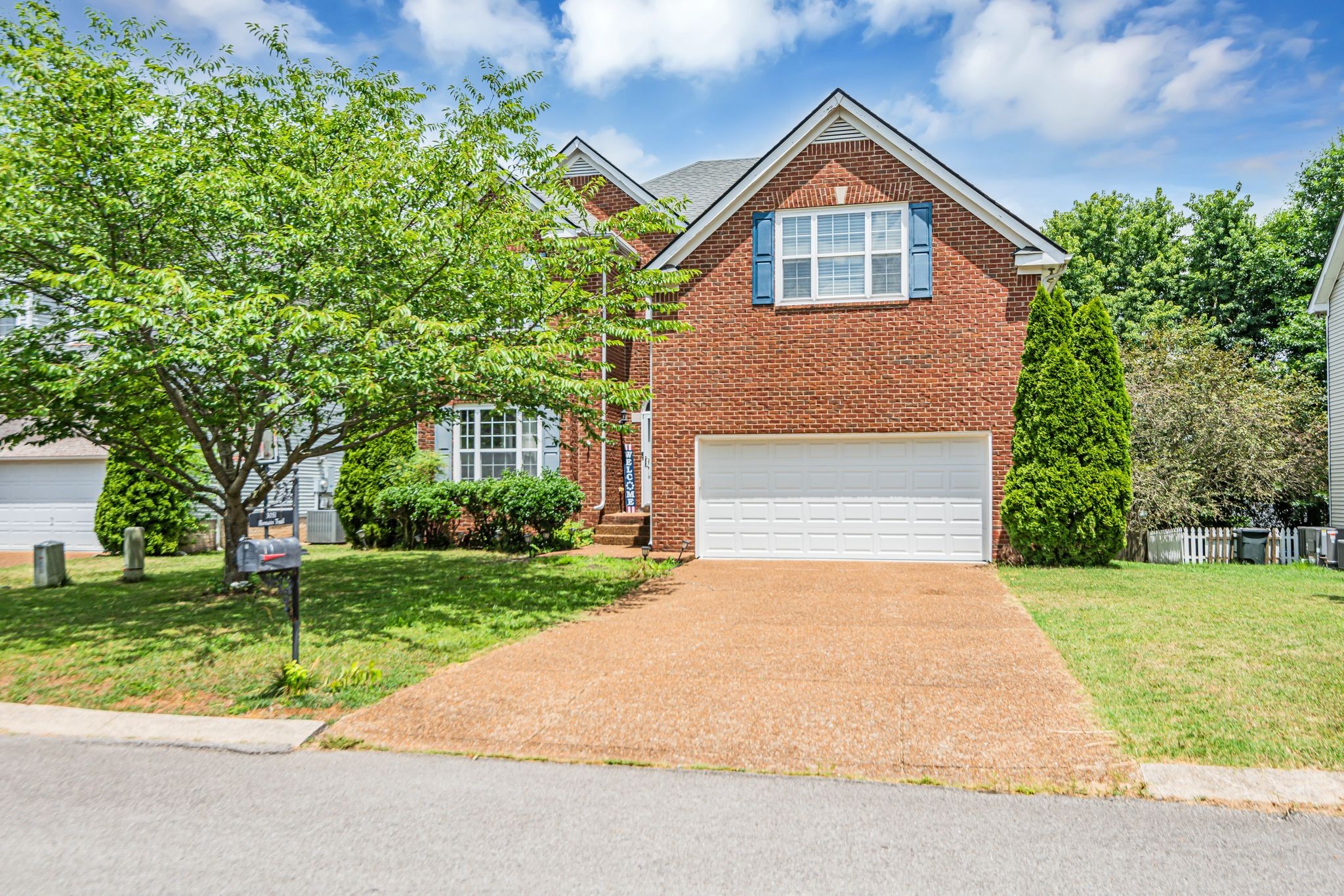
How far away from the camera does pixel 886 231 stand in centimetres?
1537

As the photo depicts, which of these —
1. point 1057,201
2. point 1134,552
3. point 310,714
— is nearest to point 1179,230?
point 1057,201

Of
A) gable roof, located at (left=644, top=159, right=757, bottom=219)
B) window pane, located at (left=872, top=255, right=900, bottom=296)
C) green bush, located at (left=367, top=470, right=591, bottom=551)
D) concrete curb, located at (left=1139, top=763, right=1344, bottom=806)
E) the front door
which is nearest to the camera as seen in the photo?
concrete curb, located at (left=1139, top=763, right=1344, bottom=806)

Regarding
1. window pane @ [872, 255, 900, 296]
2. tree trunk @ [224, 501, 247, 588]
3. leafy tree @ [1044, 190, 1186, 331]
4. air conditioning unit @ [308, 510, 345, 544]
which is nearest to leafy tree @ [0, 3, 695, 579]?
tree trunk @ [224, 501, 247, 588]

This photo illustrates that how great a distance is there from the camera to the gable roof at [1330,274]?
1820 cm

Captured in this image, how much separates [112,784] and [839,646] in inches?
232

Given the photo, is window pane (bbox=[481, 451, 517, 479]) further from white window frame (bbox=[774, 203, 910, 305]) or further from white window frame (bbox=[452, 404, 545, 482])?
white window frame (bbox=[774, 203, 910, 305])

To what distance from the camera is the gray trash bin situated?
1655 cm

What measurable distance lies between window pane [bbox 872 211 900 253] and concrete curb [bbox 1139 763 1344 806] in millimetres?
11552

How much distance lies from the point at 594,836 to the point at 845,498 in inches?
465

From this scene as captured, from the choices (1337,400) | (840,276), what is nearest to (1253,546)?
(1337,400)

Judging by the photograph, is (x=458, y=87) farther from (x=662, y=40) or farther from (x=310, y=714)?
(x=310, y=714)

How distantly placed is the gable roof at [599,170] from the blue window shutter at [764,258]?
543cm

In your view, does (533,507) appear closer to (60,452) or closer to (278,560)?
(278,560)

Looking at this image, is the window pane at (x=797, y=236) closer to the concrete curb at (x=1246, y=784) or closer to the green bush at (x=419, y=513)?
the green bush at (x=419, y=513)
